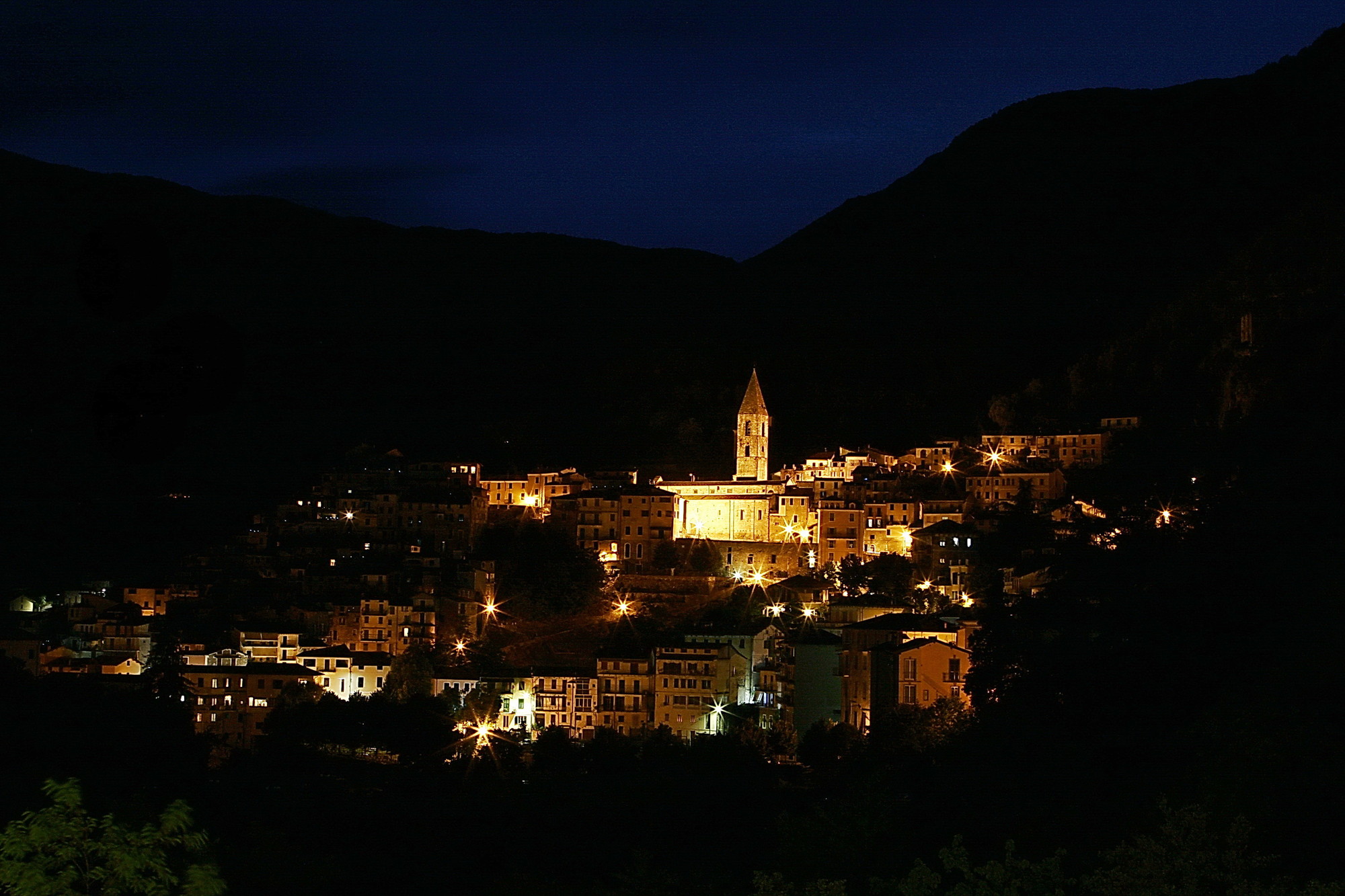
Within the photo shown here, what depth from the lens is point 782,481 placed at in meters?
61.7

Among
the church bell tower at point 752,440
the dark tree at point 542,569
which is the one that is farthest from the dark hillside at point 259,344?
the dark tree at point 542,569

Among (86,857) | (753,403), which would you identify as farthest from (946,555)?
(86,857)

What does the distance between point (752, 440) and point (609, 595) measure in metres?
16.8

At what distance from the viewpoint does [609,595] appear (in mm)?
53469

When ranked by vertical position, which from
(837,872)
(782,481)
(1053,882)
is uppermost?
(782,481)

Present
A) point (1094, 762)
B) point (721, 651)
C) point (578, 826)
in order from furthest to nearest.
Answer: point (721, 651), point (578, 826), point (1094, 762)

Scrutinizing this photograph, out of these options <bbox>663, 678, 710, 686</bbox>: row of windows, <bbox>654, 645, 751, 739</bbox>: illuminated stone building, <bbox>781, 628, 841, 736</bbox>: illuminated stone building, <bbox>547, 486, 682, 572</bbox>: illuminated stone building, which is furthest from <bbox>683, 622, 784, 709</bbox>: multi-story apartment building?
<bbox>547, 486, 682, 572</bbox>: illuminated stone building

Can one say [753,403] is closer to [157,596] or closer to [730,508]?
[730,508]

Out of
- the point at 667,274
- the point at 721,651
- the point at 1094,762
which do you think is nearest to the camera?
the point at 1094,762

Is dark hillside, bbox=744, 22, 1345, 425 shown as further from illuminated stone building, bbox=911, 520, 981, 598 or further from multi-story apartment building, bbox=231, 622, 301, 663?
multi-story apartment building, bbox=231, 622, 301, 663

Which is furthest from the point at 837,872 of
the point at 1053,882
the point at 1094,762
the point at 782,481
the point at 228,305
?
the point at 228,305

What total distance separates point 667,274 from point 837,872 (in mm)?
127066

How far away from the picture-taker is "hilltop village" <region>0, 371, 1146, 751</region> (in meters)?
42.6

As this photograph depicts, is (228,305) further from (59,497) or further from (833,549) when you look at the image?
(833,549)
